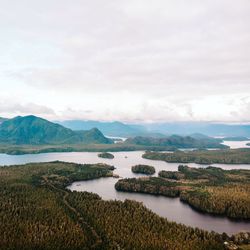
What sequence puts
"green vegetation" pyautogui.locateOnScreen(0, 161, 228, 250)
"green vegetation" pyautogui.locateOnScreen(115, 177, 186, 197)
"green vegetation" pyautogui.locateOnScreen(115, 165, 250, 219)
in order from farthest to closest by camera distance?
"green vegetation" pyautogui.locateOnScreen(115, 177, 186, 197), "green vegetation" pyautogui.locateOnScreen(115, 165, 250, 219), "green vegetation" pyautogui.locateOnScreen(0, 161, 228, 250)

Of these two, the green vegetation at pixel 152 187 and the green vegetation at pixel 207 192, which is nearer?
the green vegetation at pixel 207 192

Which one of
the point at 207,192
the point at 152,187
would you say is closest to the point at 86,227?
the point at 152,187

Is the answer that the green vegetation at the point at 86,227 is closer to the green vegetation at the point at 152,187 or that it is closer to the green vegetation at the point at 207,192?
the green vegetation at the point at 207,192

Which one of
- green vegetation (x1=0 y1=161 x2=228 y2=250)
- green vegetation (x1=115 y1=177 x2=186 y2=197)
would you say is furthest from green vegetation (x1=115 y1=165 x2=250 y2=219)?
green vegetation (x1=0 y1=161 x2=228 y2=250)

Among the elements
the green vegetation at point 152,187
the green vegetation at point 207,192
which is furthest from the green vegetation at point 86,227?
the green vegetation at point 152,187

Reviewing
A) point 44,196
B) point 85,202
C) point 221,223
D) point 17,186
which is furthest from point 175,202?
point 17,186

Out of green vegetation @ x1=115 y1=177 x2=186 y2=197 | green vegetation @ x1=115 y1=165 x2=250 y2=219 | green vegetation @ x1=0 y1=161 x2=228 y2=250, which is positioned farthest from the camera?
green vegetation @ x1=115 y1=177 x2=186 y2=197

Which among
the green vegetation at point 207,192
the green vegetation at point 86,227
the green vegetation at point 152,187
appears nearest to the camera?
the green vegetation at point 86,227

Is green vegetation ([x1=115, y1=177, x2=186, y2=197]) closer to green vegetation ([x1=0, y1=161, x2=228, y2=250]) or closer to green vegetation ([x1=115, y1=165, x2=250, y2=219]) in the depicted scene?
green vegetation ([x1=115, y1=165, x2=250, y2=219])
